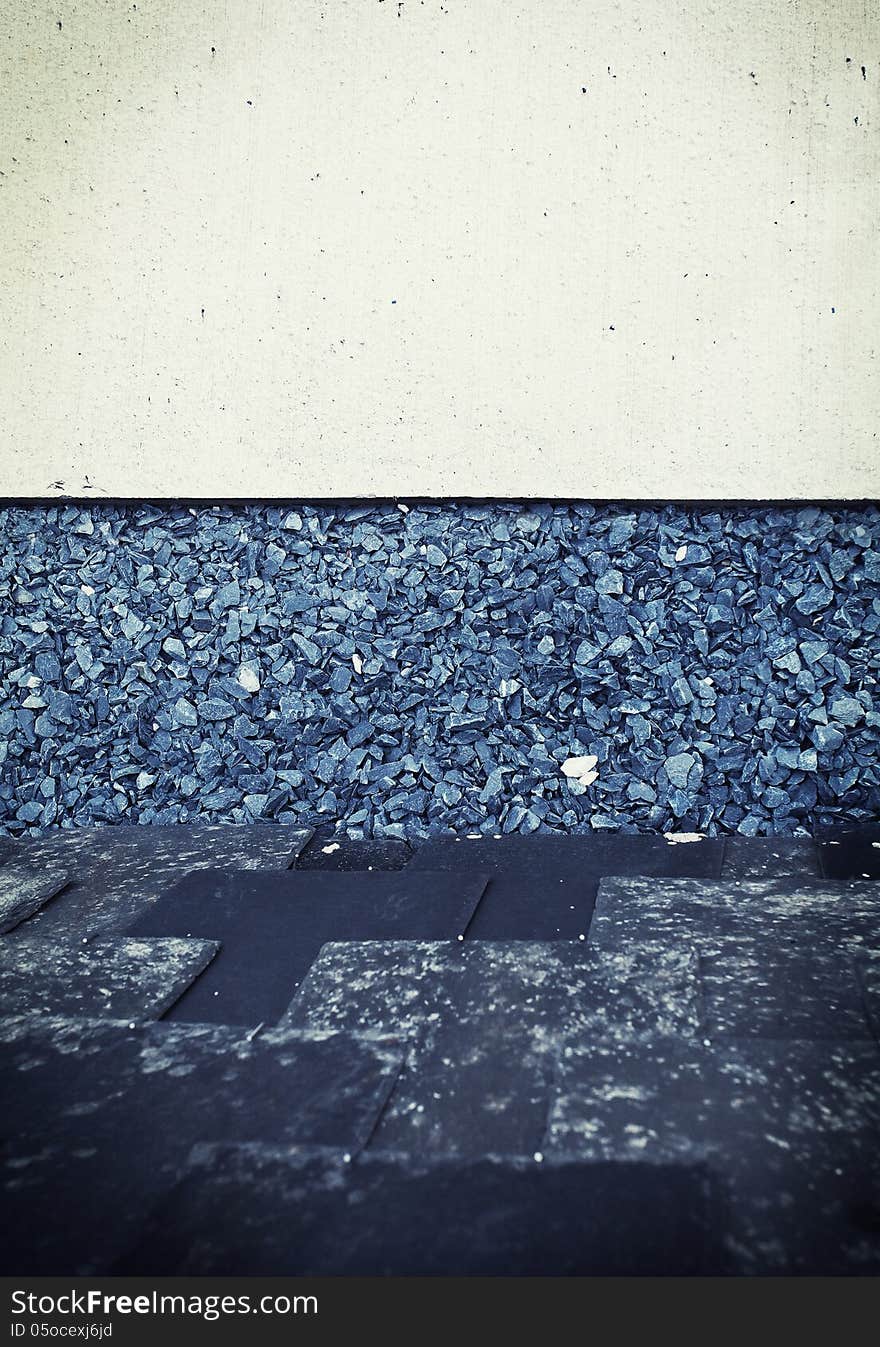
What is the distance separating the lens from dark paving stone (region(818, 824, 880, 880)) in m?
2.08

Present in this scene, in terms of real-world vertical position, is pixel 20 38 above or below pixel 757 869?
above

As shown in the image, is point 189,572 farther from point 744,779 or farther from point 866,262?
point 866,262

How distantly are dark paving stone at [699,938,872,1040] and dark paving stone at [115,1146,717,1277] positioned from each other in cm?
38

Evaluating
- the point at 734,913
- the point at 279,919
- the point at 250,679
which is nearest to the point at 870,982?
the point at 734,913

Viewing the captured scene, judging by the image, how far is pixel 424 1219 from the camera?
1.14 metres

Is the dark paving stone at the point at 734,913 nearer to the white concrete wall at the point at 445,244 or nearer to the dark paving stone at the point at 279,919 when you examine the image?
the dark paving stone at the point at 279,919

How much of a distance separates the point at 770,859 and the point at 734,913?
13.2 inches

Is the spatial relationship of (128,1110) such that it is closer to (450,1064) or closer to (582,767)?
(450,1064)

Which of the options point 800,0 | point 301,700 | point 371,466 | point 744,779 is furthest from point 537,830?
point 800,0

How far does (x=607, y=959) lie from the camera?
174 cm

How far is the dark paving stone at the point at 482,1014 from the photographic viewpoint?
1312mm

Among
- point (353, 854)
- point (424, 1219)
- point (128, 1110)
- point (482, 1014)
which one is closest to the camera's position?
point (424, 1219)

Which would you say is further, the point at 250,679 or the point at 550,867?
the point at 250,679

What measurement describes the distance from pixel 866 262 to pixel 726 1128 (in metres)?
1.91
